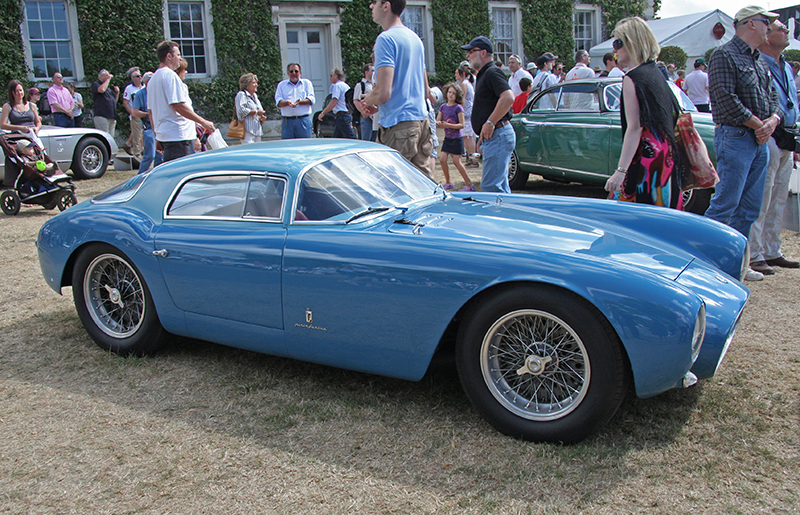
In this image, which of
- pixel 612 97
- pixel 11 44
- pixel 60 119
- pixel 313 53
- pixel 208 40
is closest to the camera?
pixel 612 97

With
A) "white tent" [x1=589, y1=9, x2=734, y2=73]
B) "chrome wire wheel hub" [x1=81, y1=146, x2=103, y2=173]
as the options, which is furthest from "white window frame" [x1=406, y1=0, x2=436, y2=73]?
"chrome wire wheel hub" [x1=81, y1=146, x2=103, y2=173]

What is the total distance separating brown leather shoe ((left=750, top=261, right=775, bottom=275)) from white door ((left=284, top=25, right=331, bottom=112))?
13.9 metres

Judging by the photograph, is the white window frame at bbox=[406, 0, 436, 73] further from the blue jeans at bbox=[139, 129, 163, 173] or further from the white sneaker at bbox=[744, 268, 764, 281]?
the white sneaker at bbox=[744, 268, 764, 281]

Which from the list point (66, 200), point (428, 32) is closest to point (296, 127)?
point (66, 200)

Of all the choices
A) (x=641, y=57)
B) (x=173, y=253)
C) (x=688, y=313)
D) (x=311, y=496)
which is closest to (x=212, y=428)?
(x=311, y=496)

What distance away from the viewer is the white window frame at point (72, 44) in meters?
14.7

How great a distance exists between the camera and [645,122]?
4012mm

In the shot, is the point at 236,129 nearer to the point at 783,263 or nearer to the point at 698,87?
the point at 783,263

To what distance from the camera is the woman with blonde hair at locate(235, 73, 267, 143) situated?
30.7 ft

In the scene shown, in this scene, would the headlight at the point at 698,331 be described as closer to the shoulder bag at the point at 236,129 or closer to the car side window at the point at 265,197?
the car side window at the point at 265,197

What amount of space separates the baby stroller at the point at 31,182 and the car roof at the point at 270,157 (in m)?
5.85

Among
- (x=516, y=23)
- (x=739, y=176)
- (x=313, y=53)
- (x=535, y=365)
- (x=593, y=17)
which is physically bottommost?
(x=535, y=365)

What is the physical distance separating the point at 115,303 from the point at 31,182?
5.98 meters

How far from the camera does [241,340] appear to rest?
11.2 feet
